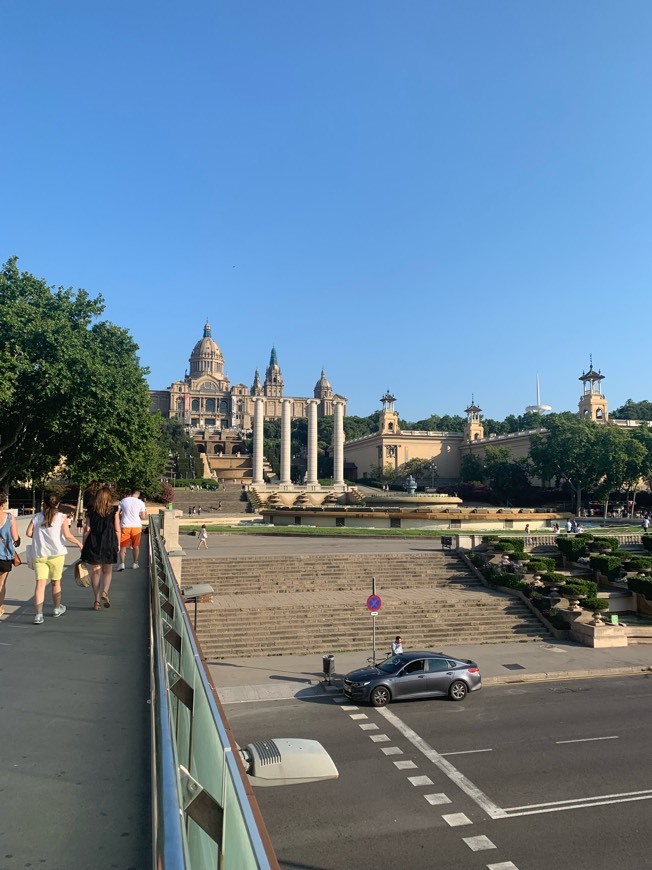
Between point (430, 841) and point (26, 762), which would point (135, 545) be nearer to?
point (430, 841)

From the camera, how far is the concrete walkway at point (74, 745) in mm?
3363

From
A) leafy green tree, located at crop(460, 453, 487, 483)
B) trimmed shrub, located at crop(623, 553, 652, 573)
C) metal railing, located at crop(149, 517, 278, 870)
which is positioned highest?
leafy green tree, located at crop(460, 453, 487, 483)

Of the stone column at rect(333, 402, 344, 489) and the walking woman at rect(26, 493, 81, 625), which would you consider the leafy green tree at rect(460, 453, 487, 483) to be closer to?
the stone column at rect(333, 402, 344, 489)

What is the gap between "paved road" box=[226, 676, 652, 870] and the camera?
10469mm

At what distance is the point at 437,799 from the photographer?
12.4 m

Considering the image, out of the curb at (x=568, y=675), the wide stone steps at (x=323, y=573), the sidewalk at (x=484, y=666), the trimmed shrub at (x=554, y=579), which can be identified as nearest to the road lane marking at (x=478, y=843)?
the sidewalk at (x=484, y=666)

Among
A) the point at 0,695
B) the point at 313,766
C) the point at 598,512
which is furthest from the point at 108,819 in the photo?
the point at 598,512

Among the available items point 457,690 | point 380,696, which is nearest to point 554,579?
point 457,690

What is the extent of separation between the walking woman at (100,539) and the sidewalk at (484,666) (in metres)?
10.7

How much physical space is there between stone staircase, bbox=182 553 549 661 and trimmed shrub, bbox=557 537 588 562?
21.6ft

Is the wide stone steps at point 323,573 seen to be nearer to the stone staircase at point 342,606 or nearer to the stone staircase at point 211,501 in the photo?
the stone staircase at point 342,606

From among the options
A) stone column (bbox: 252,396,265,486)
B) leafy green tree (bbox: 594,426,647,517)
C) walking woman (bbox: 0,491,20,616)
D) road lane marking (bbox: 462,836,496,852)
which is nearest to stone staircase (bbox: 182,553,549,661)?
road lane marking (bbox: 462,836,496,852)

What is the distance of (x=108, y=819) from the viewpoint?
362 centimetres

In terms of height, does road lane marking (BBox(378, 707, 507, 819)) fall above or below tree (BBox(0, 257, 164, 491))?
below
